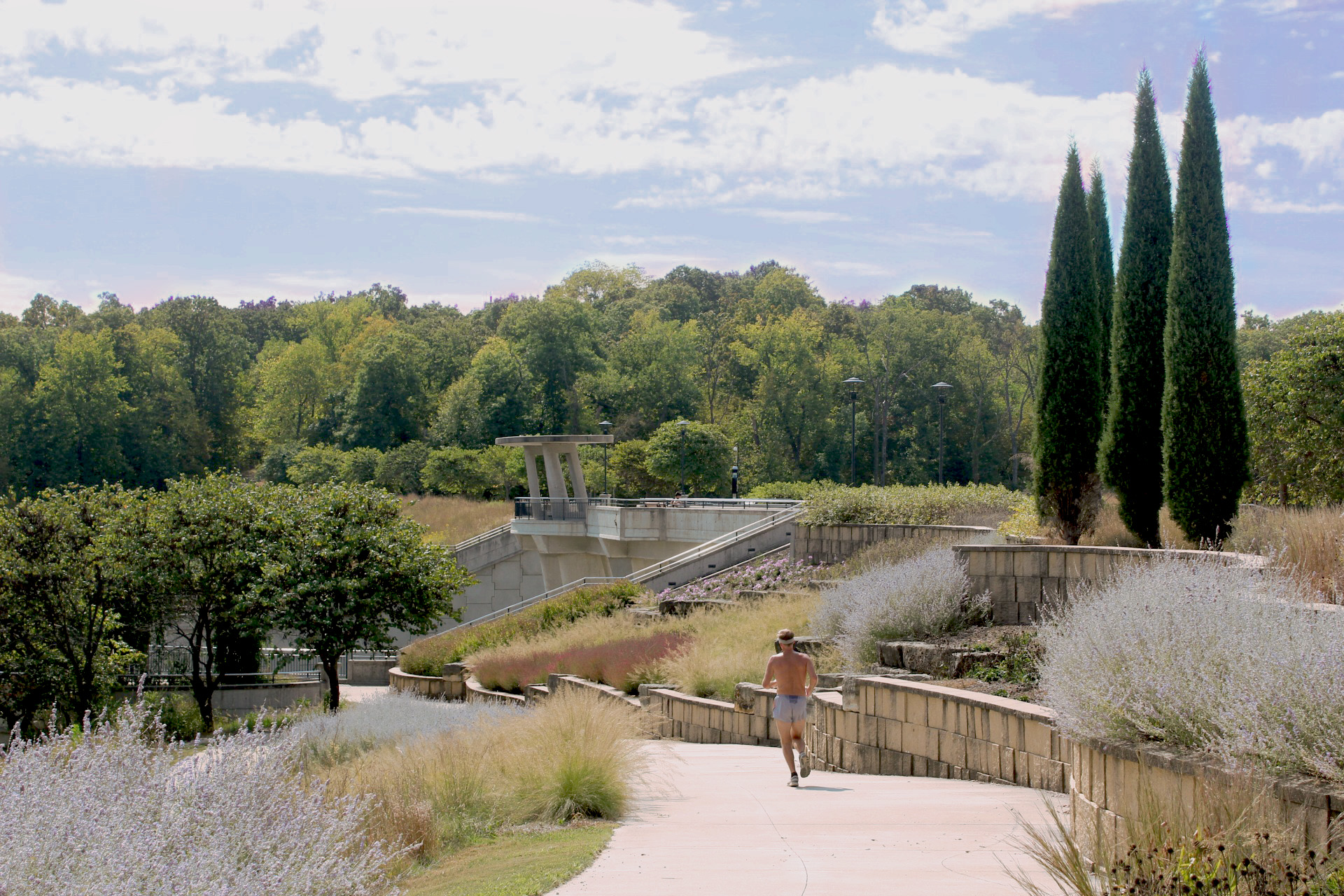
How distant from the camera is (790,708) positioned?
30.7ft

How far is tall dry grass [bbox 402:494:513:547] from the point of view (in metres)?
50.7

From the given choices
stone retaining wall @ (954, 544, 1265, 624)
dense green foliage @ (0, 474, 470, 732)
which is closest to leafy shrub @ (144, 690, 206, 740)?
dense green foliage @ (0, 474, 470, 732)

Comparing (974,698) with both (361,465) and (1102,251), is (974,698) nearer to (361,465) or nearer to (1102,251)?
(1102,251)

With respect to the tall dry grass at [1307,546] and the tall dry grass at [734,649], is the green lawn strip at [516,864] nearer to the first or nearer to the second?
the tall dry grass at [1307,546]

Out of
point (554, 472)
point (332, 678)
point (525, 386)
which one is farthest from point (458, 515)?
point (332, 678)

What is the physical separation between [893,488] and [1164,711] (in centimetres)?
2104

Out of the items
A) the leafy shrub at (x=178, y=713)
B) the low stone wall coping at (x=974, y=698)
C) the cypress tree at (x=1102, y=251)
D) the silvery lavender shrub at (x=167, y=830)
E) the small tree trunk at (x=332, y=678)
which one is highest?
the cypress tree at (x=1102, y=251)

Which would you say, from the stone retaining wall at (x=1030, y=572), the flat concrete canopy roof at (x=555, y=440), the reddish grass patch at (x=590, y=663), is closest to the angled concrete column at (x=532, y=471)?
the flat concrete canopy roof at (x=555, y=440)

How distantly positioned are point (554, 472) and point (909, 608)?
88.7 ft

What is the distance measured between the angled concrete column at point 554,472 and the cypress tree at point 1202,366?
969 inches

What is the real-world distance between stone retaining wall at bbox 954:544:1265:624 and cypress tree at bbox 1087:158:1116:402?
28.7 ft

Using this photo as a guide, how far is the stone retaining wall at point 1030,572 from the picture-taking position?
1148cm

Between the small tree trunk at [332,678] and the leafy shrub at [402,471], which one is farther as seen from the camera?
the leafy shrub at [402,471]

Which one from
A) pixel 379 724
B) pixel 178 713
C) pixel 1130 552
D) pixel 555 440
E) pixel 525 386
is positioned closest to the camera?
pixel 1130 552
